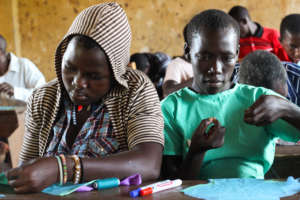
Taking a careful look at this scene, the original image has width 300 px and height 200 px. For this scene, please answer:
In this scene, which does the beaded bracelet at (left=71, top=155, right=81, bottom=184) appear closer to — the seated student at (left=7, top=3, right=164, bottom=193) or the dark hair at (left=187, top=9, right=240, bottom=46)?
the seated student at (left=7, top=3, right=164, bottom=193)

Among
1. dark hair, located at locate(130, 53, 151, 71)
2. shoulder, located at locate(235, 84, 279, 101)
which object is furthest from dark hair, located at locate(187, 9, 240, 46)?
dark hair, located at locate(130, 53, 151, 71)

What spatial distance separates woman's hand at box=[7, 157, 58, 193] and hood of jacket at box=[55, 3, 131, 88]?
14.3 inches

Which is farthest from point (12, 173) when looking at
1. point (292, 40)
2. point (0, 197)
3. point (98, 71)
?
point (292, 40)

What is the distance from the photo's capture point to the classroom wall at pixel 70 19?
5398mm

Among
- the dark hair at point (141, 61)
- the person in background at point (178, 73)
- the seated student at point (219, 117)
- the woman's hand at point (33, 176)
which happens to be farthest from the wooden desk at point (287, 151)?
the dark hair at point (141, 61)

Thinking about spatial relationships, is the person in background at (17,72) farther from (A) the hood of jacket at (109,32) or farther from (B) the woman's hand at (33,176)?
(B) the woman's hand at (33,176)

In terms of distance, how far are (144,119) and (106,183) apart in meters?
0.25

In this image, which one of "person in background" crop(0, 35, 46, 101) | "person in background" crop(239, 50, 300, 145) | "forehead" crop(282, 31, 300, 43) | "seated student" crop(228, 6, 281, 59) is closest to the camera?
"person in background" crop(239, 50, 300, 145)

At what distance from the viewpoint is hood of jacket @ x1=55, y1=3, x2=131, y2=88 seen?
3.71 feet

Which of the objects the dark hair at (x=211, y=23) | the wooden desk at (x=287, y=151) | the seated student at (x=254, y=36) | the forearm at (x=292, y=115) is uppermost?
the dark hair at (x=211, y=23)

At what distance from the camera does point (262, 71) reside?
173 cm

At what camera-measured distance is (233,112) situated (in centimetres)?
139

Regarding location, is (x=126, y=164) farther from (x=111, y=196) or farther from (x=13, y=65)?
(x=13, y=65)

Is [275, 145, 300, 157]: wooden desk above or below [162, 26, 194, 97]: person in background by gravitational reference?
below
